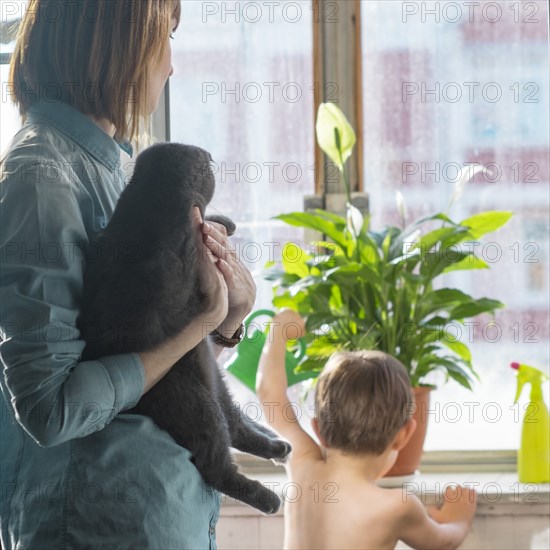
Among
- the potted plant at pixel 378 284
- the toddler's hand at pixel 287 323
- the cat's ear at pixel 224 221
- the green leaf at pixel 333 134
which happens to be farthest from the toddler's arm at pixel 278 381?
the cat's ear at pixel 224 221

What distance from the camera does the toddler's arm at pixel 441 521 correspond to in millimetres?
1663

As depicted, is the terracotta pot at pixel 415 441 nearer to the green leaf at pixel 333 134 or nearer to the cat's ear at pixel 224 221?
the green leaf at pixel 333 134

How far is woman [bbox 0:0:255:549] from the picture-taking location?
76 cm

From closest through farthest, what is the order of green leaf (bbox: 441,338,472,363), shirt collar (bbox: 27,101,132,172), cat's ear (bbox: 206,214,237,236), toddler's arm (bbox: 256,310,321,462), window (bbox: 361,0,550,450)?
shirt collar (bbox: 27,101,132,172)
cat's ear (bbox: 206,214,237,236)
toddler's arm (bbox: 256,310,321,462)
green leaf (bbox: 441,338,472,363)
window (bbox: 361,0,550,450)

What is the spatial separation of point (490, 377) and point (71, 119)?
161cm

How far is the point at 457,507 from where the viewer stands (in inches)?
72.7

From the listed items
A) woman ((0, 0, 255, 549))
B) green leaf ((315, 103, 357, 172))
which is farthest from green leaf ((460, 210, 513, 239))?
woman ((0, 0, 255, 549))

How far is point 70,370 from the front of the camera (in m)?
0.78

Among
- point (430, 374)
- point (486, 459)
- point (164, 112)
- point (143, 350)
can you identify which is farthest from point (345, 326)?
point (143, 350)

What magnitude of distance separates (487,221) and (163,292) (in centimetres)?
136

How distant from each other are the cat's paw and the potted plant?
864 mm

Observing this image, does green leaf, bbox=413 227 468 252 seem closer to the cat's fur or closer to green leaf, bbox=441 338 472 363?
green leaf, bbox=441 338 472 363

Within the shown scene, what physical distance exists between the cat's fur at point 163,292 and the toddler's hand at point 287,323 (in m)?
0.85

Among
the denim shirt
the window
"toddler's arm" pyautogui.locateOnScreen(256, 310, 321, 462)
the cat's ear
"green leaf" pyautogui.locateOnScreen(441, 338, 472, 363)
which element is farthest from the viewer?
the window
